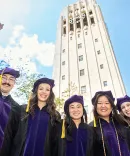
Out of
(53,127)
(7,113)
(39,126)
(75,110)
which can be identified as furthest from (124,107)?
(7,113)

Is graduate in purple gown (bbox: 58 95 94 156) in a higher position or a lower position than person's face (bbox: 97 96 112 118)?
lower

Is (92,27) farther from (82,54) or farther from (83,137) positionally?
(83,137)

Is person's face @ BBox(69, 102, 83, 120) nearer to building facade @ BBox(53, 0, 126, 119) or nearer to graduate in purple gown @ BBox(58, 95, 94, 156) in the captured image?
graduate in purple gown @ BBox(58, 95, 94, 156)

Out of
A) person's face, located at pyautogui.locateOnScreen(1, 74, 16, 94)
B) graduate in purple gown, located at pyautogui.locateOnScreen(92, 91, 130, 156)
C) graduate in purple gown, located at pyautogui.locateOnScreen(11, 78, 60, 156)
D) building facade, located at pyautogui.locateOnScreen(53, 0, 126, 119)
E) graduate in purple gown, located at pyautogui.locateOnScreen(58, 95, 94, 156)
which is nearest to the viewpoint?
graduate in purple gown, located at pyautogui.locateOnScreen(11, 78, 60, 156)

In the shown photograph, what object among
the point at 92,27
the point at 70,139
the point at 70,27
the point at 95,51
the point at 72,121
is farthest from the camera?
the point at 70,27

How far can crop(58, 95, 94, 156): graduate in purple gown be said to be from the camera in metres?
3.64

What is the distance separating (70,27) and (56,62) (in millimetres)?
9114

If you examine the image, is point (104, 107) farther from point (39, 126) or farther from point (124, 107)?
point (39, 126)

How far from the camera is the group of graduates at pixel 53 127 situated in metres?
3.54

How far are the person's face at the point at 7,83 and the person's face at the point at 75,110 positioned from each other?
1239 millimetres

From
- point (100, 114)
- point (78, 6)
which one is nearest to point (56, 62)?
point (78, 6)

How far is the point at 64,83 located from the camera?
25234 millimetres

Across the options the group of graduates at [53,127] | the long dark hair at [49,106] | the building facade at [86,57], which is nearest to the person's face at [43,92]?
the group of graduates at [53,127]

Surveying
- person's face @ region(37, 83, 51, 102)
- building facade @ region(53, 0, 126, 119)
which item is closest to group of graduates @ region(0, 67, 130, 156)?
person's face @ region(37, 83, 51, 102)
